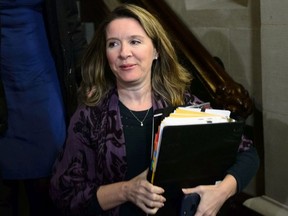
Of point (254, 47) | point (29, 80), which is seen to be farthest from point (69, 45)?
point (254, 47)

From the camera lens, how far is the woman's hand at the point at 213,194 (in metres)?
1.25

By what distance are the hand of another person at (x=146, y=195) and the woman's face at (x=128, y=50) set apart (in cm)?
33

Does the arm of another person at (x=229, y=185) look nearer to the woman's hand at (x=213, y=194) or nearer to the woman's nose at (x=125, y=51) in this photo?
the woman's hand at (x=213, y=194)

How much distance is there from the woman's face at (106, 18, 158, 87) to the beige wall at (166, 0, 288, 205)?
0.51m

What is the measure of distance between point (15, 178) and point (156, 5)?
0.94 meters

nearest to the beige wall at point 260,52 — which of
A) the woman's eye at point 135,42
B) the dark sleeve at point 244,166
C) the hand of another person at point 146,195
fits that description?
the dark sleeve at point 244,166

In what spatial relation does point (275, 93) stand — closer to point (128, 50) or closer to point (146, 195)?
point (128, 50)

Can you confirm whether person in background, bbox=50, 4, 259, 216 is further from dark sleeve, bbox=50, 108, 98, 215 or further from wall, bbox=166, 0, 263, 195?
wall, bbox=166, 0, 263, 195

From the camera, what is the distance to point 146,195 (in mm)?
1183

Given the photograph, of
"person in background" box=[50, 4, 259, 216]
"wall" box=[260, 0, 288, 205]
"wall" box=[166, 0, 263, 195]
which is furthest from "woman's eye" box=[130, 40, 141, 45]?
"wall" box=[166, 0, 263, 195]

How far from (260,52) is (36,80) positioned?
3.06ft

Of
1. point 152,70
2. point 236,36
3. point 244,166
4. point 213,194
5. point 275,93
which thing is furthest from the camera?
point 236,36

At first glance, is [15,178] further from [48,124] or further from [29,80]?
[29,80]

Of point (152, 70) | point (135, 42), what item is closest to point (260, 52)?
point (152, 70)
